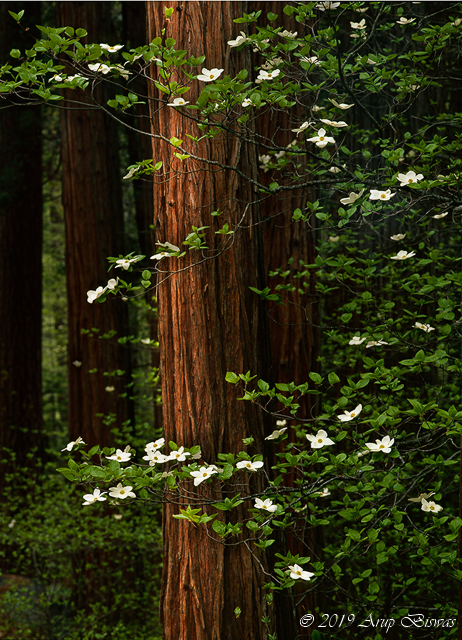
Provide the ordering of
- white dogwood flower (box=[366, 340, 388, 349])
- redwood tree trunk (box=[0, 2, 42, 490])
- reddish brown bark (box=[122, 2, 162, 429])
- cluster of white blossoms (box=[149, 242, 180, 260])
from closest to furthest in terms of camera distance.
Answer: cluster of white blossoms (box=[149, 242, 180, 260]) → white dogwood flower (box=[366, 340, 388, 349]) → reddish brown bark (box=[122, 2, 162, 429]) → redwood tree trunk (box=[0, 2, 42, 490])

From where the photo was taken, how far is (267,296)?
7.18 feet

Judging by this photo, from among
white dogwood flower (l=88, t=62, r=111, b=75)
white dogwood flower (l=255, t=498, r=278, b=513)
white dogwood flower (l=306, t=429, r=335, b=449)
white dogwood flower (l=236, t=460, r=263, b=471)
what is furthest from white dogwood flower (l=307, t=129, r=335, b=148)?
white dogwood flower (l=255, t=498, r=278, b=513)

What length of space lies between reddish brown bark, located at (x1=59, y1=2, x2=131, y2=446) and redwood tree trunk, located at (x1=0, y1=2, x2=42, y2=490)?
4.97ft

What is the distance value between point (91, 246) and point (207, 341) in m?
3.87

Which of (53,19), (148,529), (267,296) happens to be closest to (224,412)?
(267,296)

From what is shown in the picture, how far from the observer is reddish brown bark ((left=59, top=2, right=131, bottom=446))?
221 inches

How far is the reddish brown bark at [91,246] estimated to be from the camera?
560cm

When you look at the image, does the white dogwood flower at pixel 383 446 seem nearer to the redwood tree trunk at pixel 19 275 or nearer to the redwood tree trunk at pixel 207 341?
the redwood tree trunk at pixel 207 341

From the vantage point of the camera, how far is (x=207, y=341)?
217 centimetres

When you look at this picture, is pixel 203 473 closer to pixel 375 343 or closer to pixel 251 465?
pixel 251 465

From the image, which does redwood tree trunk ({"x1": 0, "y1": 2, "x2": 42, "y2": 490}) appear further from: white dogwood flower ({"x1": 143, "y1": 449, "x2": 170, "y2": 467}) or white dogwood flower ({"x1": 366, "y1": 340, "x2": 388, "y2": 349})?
white dogwood flower ({"x1": 366, "y1": 340, "x2": 388, "y2": 349})

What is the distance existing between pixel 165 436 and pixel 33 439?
17.9ft

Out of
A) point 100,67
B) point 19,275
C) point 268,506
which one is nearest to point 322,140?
point 100,67

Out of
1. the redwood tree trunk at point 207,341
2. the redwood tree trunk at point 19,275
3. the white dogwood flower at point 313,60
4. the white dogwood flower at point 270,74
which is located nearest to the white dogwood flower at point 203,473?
the redwood tree trunk at point 207,341
